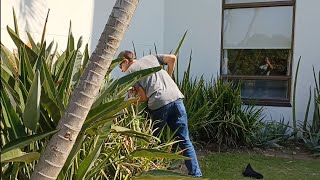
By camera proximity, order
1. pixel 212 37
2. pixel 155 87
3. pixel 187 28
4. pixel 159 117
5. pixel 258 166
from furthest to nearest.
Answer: pixel 187 28, pixel 212 37, pixel 258 166, pixel 159 117, pixel 155 87

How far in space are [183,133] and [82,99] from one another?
257 cm

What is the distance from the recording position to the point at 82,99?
2.13m

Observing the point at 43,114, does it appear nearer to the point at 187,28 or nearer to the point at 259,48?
the point at 187,28

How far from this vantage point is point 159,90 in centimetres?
438

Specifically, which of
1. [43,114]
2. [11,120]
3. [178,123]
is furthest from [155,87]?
[11,120]

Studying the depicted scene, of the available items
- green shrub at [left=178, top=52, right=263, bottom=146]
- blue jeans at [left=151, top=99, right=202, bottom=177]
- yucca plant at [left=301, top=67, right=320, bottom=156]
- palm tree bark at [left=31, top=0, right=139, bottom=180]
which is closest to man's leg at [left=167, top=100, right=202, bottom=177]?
blue jeans at [left=151, top=99, right=202, bottom=177]

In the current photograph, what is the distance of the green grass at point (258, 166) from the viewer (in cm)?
495

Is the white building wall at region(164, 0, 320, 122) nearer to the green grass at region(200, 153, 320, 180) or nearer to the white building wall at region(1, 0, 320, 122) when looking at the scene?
the white building wall at region(1, 0, 320, 122)

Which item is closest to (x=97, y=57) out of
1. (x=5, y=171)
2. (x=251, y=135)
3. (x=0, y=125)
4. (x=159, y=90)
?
(x=0, y=125)

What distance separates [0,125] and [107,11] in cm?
392

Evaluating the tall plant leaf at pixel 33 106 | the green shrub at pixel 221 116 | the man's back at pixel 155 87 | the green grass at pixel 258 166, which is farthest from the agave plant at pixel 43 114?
the green shrub at pixel 221 116

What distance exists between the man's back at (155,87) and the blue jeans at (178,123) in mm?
81

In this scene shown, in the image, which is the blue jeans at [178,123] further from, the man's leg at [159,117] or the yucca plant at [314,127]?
the yucca plant at [314,127]

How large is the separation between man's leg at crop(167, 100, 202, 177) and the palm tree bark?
2.38 meters
